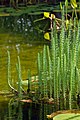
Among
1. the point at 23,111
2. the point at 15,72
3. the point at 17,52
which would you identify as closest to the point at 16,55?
the point at 17,52

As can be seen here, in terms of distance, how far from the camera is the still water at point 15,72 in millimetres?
2637

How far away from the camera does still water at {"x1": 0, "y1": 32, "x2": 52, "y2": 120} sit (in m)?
2.64

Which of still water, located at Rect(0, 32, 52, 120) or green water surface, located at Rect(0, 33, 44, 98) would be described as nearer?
still water, located at Rect(0, 32, 52, 120)

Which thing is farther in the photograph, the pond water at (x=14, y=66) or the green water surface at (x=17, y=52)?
the green water surface at (x=17, y=52)

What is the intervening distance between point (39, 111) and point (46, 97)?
13cm

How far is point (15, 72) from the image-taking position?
344 centimetres

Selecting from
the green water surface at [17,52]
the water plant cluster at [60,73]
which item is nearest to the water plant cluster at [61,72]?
the water plant cluster at [60,73]

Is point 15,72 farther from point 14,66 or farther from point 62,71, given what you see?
point 62,71

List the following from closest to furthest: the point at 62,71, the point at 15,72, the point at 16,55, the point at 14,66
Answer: the point at 62,71, the point at 15,72, the point at 14,66, the point at 16,55

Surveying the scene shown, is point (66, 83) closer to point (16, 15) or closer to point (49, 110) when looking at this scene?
point (49, 110)

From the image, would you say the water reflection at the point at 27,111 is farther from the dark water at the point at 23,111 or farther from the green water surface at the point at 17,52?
the green water surface at the point at 17,52

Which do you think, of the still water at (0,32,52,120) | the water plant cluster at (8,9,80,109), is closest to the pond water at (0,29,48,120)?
the still water at (0,32,52,120)

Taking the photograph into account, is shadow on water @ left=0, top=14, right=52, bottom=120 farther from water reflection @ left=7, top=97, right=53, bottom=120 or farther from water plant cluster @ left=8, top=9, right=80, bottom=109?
water plant cluster @ left=8, top=9, right=80, bottom=109

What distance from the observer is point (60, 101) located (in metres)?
2.72
